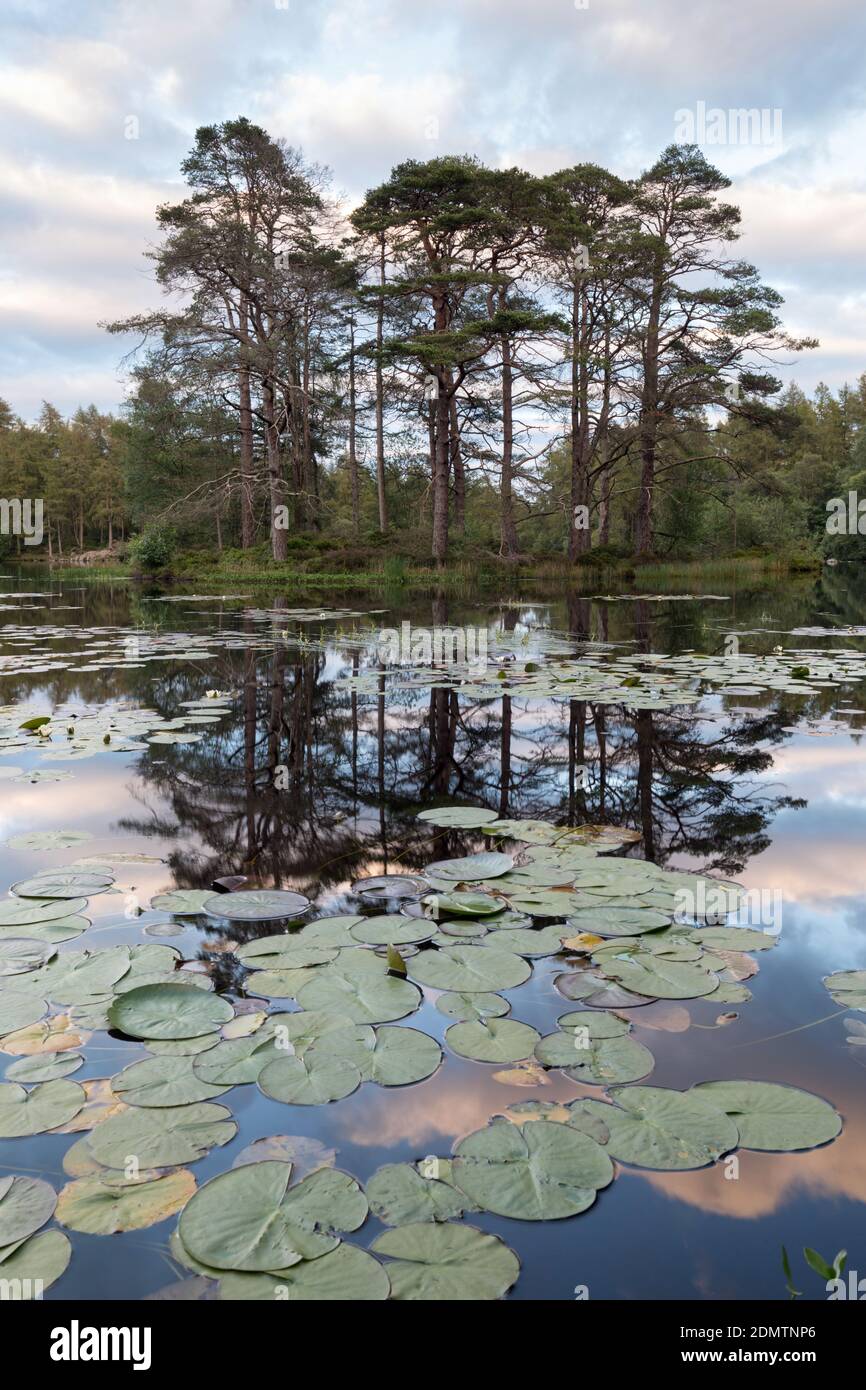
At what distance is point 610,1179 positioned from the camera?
139cm

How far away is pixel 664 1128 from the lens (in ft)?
4.93

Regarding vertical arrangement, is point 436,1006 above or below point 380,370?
below

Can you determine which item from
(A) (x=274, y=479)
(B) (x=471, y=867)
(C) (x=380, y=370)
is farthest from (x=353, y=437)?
(B) (x=471, y=867)

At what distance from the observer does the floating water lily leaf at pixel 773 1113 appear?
148cm

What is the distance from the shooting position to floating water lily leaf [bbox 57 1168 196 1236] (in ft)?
4.26

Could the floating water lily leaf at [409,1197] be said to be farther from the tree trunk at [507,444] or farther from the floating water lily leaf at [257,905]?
the tree trunk at [507,444]

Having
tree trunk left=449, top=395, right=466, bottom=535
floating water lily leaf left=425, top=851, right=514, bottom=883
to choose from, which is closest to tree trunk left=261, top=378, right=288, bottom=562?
tree trunk left=449, top=395, right=466, bottom=535

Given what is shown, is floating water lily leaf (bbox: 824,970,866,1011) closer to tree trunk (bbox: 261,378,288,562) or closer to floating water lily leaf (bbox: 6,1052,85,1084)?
floating water lily leaf (bbox: 6,1052,85,1084)

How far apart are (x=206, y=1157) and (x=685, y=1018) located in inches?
44.1

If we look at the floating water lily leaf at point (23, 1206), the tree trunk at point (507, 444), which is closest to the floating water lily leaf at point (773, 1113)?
the floating water lily leaf at point (23, 1206)

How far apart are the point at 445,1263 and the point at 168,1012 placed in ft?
3.11

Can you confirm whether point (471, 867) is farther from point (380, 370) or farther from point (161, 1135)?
point (380, 370)
